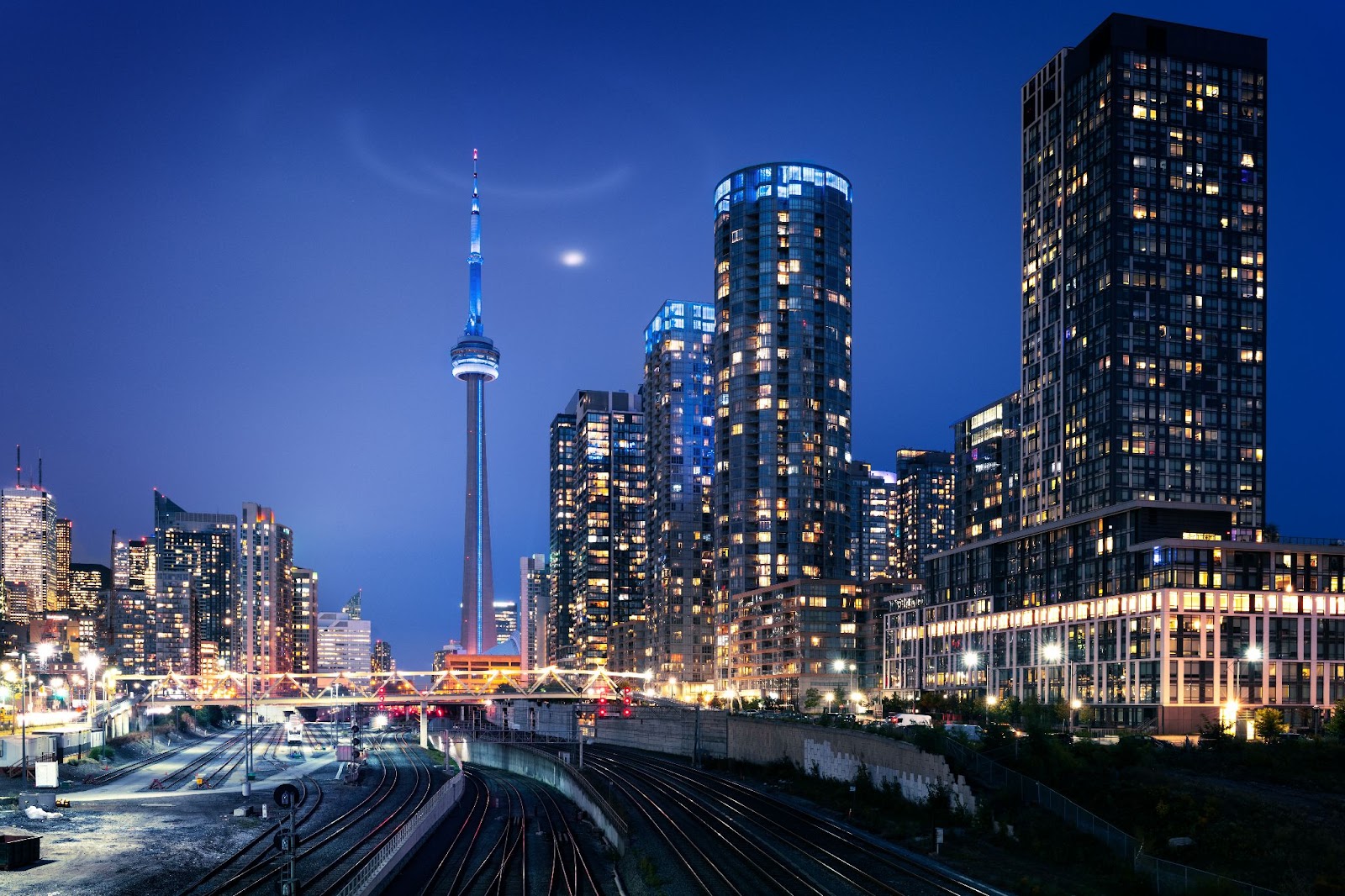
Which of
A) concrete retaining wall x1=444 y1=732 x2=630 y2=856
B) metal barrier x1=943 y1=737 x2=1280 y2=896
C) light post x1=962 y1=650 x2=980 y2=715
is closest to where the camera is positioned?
metal barrier x1=943 y1=737 x2=1280 y2=896

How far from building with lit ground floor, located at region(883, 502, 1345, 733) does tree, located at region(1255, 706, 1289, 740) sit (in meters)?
28.1

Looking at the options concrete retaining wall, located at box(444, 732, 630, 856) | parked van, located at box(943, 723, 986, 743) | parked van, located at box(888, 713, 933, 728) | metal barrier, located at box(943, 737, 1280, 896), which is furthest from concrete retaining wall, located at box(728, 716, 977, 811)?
concrete retaining wall, located at box(444, 732, 630, 856)

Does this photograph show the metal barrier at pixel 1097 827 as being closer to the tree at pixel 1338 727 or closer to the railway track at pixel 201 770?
the tree at pixel 1338 727

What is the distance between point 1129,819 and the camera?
66188 mm

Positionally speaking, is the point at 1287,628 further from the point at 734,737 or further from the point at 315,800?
the point at 315,800

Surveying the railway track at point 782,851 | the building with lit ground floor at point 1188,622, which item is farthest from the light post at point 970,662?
the railway track at point 782,851

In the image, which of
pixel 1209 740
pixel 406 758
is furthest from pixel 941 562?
pixel 1209 740

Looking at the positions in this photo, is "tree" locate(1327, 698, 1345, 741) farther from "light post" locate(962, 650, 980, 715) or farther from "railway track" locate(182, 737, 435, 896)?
"light post" locate(962, 650, 980, 715)

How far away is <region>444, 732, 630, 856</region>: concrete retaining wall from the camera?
84.4 m

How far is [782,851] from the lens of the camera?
72312 mm

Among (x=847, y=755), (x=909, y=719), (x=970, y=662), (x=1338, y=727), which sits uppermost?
(x=1338, y=727)

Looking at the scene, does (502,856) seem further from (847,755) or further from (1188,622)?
(1188,622)

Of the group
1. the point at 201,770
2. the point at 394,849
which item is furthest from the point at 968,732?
the point at 201,770

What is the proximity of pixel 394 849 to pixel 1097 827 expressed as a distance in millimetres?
37096
